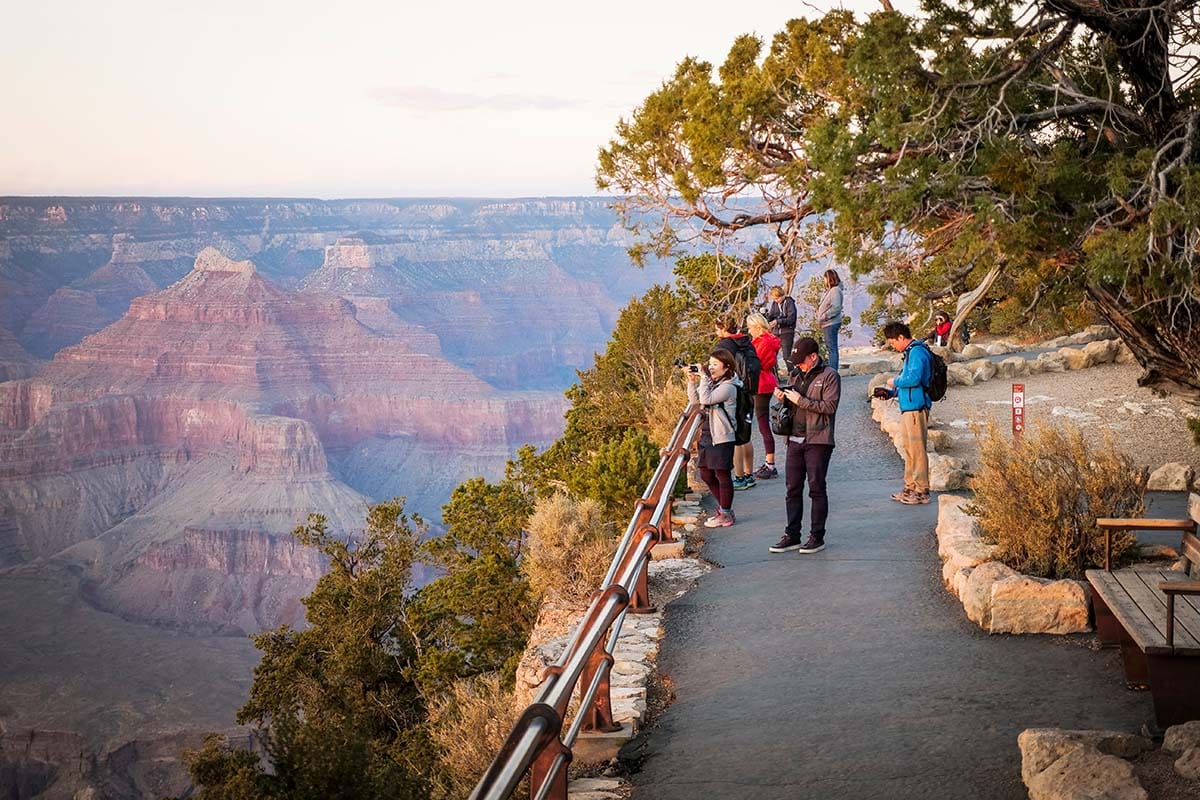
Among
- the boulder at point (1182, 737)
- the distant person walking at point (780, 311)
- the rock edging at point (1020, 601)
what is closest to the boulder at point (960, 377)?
the distant person walking at point (780, 311)

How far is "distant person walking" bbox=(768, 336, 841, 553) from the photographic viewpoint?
32.2ft

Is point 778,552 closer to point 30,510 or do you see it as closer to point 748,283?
point 748,283

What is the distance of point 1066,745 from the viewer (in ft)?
17.4

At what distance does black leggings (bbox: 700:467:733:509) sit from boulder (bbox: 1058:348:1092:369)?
1297 cm

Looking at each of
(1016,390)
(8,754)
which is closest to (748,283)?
(1016,390)

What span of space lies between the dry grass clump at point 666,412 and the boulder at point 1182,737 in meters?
10.9

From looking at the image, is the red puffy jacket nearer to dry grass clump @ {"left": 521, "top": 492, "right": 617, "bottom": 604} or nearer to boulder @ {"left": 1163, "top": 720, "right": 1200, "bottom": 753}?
dry grass clump @ {"left": 521, "top": 492, "right": 617, "bottom": 604}

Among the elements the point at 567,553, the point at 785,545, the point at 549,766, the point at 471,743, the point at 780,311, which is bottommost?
the point at 471,743

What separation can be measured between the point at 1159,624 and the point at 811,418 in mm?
3915

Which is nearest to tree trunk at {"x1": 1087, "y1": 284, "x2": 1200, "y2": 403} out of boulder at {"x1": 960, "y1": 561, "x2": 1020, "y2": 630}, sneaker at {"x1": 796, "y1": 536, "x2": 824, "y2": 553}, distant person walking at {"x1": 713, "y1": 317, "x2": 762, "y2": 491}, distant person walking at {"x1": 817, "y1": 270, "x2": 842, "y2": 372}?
boulder at {"x1": 960, "y1": 561, "x2": 1020, "y2": 630}

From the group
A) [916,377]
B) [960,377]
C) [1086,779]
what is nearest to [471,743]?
[1086,779]

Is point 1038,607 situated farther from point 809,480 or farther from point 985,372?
point 985,372

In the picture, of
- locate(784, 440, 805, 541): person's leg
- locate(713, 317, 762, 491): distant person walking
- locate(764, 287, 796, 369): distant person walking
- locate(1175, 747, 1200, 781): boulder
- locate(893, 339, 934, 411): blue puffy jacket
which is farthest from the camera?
locate(764, 287, 796, 369): distant person walking

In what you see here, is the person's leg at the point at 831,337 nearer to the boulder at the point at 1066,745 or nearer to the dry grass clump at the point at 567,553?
the dry grass clump at the point at 567,553
